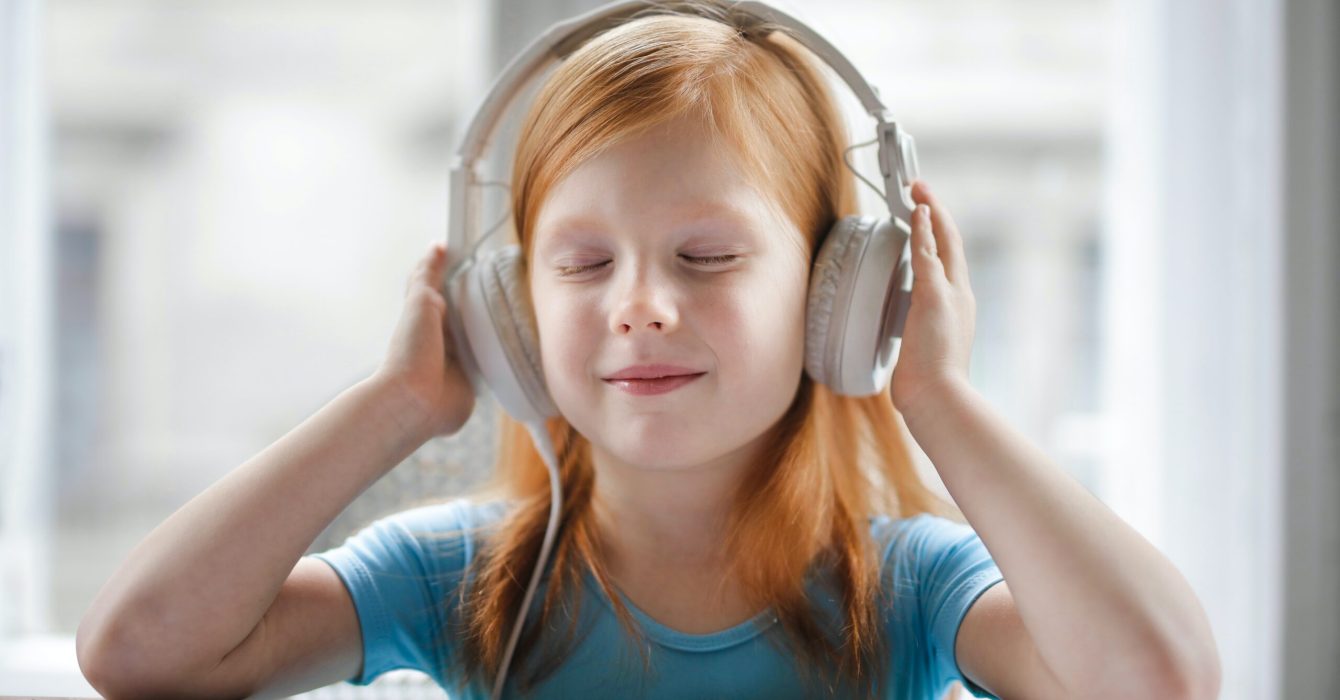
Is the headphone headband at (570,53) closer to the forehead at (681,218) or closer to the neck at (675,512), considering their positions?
the forehead at (681,218)

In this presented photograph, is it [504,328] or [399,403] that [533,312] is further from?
[399,403]

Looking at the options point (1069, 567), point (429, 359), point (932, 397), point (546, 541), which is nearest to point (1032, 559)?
point (1069, 567)

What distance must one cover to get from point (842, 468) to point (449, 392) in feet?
1.26

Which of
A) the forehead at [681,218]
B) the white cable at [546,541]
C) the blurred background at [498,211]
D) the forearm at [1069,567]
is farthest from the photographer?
the blurred background at [498,211]

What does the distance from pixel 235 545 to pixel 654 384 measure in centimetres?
34

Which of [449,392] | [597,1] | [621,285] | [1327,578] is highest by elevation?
[597,1]

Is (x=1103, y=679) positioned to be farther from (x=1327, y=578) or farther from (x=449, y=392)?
(x=1327, y=578)

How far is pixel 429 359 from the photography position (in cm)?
82

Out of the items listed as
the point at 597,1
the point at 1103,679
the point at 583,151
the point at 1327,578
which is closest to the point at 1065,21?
the point at 597,1

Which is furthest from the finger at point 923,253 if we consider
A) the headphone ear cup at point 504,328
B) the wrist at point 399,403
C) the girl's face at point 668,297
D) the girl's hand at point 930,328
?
the wrist at point 399,403

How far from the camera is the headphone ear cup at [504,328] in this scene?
0.78 meters

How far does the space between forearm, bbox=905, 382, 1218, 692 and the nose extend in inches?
8.8

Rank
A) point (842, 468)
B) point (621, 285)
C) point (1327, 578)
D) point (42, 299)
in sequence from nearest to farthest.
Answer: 1. point (621, 285)
2. point (842, 468)
3. point (1327, 578)
4. point (42, 299)

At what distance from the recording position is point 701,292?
718mm
